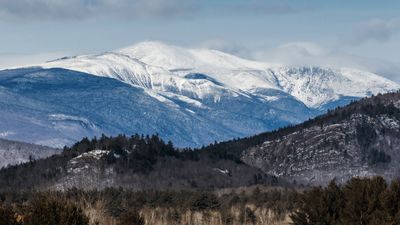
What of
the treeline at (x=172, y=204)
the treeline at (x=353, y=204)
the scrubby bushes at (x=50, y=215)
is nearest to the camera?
the scrubby bushes at (x=50, y=215)

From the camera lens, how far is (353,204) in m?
89.1

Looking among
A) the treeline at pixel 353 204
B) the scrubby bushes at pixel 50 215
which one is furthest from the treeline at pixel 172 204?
the scrubby bushes at pixel 50 215

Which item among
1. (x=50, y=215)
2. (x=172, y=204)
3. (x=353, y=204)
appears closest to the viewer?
(x=50, y=215)

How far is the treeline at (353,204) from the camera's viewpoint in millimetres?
87875

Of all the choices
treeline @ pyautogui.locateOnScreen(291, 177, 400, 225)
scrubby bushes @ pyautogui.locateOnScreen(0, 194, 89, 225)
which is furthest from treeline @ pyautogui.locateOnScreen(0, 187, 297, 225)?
scrubby bushes @ pyautogui.locateOnScreen(0, 194, 89, 225)

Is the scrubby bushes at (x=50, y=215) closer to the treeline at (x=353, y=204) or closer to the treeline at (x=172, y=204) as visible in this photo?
the treeline at (x=353, y=204)

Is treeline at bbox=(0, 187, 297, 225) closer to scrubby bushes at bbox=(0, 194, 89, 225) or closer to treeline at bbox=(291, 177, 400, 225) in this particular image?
treeline at bbox=(291, 177, 400, 225)

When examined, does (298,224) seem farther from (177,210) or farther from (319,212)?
(177,210)

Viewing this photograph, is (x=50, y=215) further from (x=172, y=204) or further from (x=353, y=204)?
(x=172, y=204)

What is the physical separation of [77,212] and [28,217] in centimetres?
359

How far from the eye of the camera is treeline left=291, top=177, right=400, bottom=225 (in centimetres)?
8788

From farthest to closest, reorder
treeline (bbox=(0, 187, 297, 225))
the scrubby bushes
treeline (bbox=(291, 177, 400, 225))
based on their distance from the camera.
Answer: treeline (bbox=(0, 187, 297, 225)), treeline (bbox=(291, 177, 400, 225)), the scrubby bushes

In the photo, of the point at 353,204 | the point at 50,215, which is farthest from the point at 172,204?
the point at 50,215

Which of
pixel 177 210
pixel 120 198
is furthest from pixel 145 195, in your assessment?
pixel 177 210
